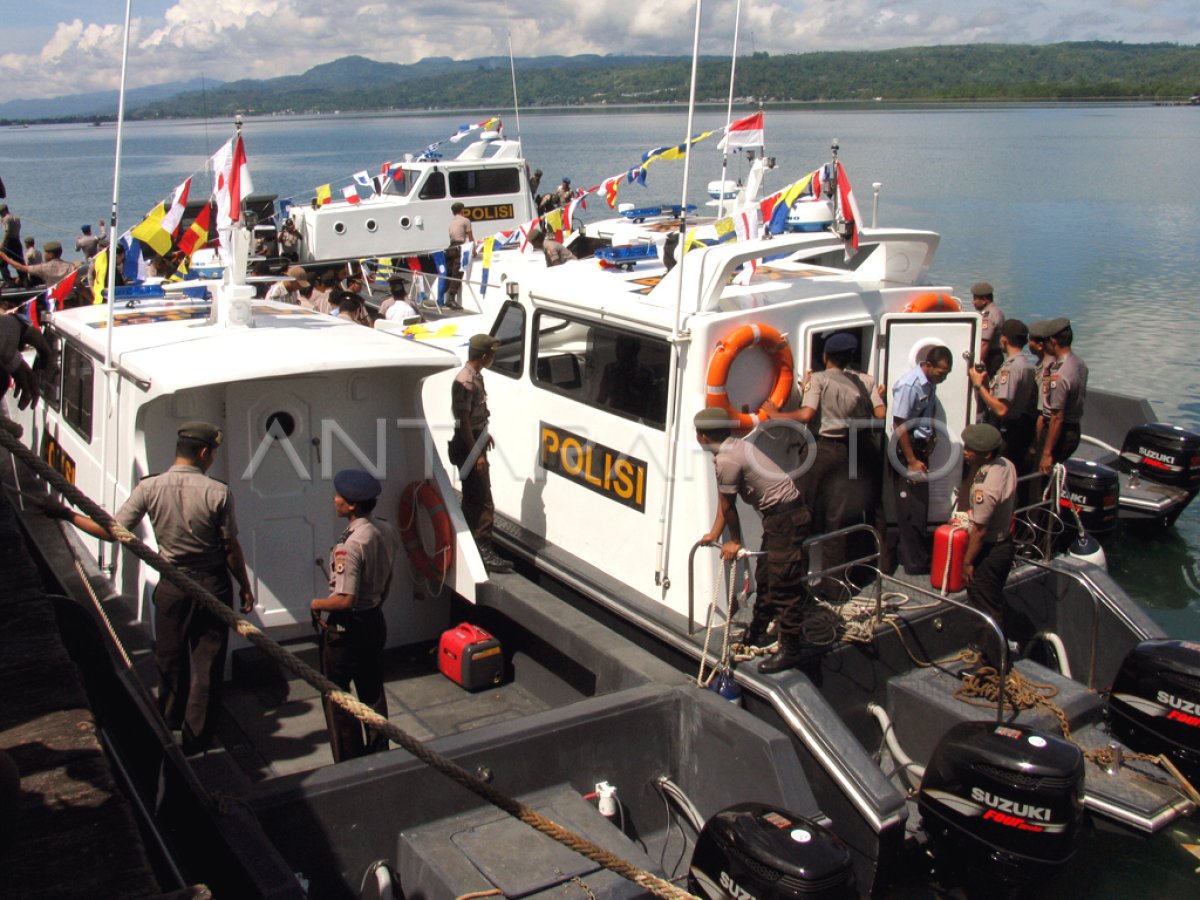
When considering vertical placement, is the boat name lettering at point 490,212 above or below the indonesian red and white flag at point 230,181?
below

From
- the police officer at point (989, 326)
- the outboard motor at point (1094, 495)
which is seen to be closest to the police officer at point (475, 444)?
the police officer at point (989, 326)

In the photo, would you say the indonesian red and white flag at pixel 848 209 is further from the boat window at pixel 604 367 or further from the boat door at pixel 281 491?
the boat door at pixel 281 491

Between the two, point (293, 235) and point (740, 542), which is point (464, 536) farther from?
point (293, 235)

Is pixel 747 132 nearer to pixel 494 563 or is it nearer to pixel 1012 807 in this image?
pixel 494 563

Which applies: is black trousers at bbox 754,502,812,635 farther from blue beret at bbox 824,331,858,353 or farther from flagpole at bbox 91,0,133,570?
flagpole at bbox 91,0,133,570

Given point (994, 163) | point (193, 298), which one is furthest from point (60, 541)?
point (994, 163)

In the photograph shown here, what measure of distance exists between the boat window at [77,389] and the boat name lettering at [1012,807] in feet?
17.4

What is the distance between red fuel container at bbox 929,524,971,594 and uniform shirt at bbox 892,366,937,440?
539 millimetres

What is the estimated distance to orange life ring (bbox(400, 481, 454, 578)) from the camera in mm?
6523

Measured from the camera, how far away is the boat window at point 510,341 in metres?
7.25

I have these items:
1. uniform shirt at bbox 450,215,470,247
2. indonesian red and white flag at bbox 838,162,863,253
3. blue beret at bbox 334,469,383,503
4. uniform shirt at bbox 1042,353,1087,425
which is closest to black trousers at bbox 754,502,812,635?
indonesian red and white flag at bbox 838,162,863,253

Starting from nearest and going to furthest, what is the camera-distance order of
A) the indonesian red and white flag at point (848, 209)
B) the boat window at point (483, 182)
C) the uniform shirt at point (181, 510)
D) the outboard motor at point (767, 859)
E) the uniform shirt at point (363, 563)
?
the outboard motor at point (767, 859)
the uniform shirt at point (181, 510)
the uniform shirt at point (363, 563)
the indonesian red and white flag at point (848, 209)
the boat window at point (483, 182)

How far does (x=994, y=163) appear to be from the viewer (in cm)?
5825

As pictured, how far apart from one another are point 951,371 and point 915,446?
53cm
